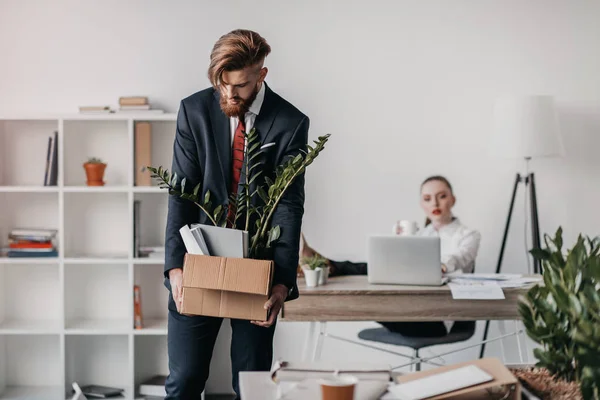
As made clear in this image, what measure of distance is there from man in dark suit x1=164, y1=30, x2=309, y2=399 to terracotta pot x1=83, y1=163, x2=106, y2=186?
6.87ft

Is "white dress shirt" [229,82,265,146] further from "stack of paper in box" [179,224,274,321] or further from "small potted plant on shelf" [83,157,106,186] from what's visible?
"small potted plant on shelf" [83,157,106,186]

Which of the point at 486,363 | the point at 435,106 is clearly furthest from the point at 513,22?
the point at 486,363

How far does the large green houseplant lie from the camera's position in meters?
2.34

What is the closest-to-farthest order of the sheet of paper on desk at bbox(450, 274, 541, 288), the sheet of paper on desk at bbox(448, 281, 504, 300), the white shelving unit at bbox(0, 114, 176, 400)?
1. the sheet of paper on desk at bbox(448, 281, 504, 300)
2. the sheet of paper on desk at bbox(450, 274, 541, 288)
3. the white shelving unit at bbox(0, 114, 176, 400)

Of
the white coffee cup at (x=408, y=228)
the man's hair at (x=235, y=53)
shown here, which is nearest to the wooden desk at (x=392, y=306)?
the white coffee cup at (x=408, y=228)

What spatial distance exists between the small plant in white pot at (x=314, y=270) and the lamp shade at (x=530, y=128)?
1421mm

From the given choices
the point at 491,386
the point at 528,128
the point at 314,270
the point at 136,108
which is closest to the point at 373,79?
the point at 528,128

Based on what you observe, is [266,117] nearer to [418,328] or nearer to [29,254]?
[418,328]

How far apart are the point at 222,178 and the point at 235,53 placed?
0.41 metres

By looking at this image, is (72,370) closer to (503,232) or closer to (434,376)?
(503,232)

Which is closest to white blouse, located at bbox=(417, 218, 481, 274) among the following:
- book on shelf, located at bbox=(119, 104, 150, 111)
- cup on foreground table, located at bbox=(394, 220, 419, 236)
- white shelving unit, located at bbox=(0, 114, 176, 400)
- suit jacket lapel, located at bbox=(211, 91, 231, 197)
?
cup on foreground table, located at bbox=(394, 220, 419, 236)

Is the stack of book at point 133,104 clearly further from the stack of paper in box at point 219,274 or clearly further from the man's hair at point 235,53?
the stack of paper in box at point 219,274

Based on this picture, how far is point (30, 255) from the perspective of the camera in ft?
14.9

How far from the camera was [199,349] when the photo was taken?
8.32 feet
